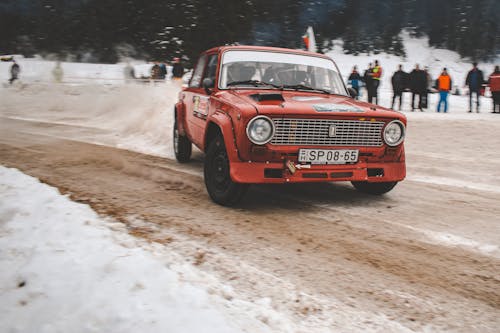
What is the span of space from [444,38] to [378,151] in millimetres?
55409

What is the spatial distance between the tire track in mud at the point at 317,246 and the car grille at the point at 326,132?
701 millimetres

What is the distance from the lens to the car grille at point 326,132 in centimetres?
418

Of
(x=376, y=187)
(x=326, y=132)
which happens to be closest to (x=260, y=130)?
(x=326, y=132)

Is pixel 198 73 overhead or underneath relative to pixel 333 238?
overhead

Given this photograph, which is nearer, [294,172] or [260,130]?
[260,130]

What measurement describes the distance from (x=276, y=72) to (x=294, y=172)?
1.58 m

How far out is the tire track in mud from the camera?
2.65 m

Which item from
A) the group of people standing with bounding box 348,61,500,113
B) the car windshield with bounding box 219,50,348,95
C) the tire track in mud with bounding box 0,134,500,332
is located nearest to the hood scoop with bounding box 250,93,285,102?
the car windshield with bounding box 219,50,348,95

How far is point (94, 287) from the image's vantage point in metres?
2.50

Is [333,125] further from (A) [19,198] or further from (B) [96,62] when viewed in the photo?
(B) [96,62]

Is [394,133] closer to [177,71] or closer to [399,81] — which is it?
[399,81]

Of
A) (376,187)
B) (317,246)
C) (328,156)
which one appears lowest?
(317,246)

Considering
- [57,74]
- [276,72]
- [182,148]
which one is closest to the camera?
[276,72]

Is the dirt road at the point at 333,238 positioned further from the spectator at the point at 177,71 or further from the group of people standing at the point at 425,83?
the spectator at the point at 177,71
